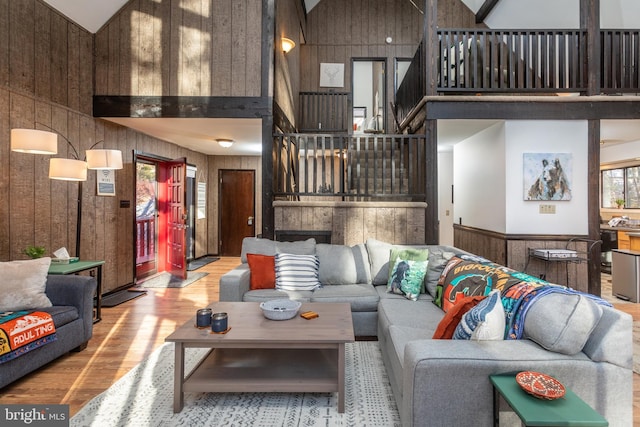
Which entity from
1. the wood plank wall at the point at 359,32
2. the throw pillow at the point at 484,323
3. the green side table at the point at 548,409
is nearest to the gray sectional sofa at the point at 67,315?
the throw pillow at the point at 484,323

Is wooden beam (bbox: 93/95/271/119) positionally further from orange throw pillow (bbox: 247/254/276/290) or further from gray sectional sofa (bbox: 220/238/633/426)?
gray sectional sofa (bbox: 220/238/633/426)

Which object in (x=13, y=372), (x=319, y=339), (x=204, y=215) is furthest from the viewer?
(x=204, y=215)

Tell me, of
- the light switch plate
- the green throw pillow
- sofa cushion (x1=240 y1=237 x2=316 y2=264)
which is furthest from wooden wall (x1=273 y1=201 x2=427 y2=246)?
the light switch plate

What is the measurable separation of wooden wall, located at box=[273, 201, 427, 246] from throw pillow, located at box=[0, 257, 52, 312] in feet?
8.13

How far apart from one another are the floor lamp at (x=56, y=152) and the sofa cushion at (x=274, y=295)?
2063 millimetres

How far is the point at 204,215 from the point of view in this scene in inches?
294

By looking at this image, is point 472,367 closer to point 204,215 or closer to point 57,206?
point 57,206

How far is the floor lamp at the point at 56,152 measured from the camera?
9.12 ft

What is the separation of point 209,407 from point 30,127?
11.2 feet

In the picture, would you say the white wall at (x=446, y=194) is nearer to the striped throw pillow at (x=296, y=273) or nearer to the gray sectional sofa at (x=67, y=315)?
the striped throw pillow at (x=296, y=273)

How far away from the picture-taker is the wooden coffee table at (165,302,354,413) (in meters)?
1.90

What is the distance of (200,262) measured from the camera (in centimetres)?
694

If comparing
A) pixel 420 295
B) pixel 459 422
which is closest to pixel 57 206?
pixel 420 295

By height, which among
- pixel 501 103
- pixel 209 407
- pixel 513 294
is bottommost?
pixel 209 407
